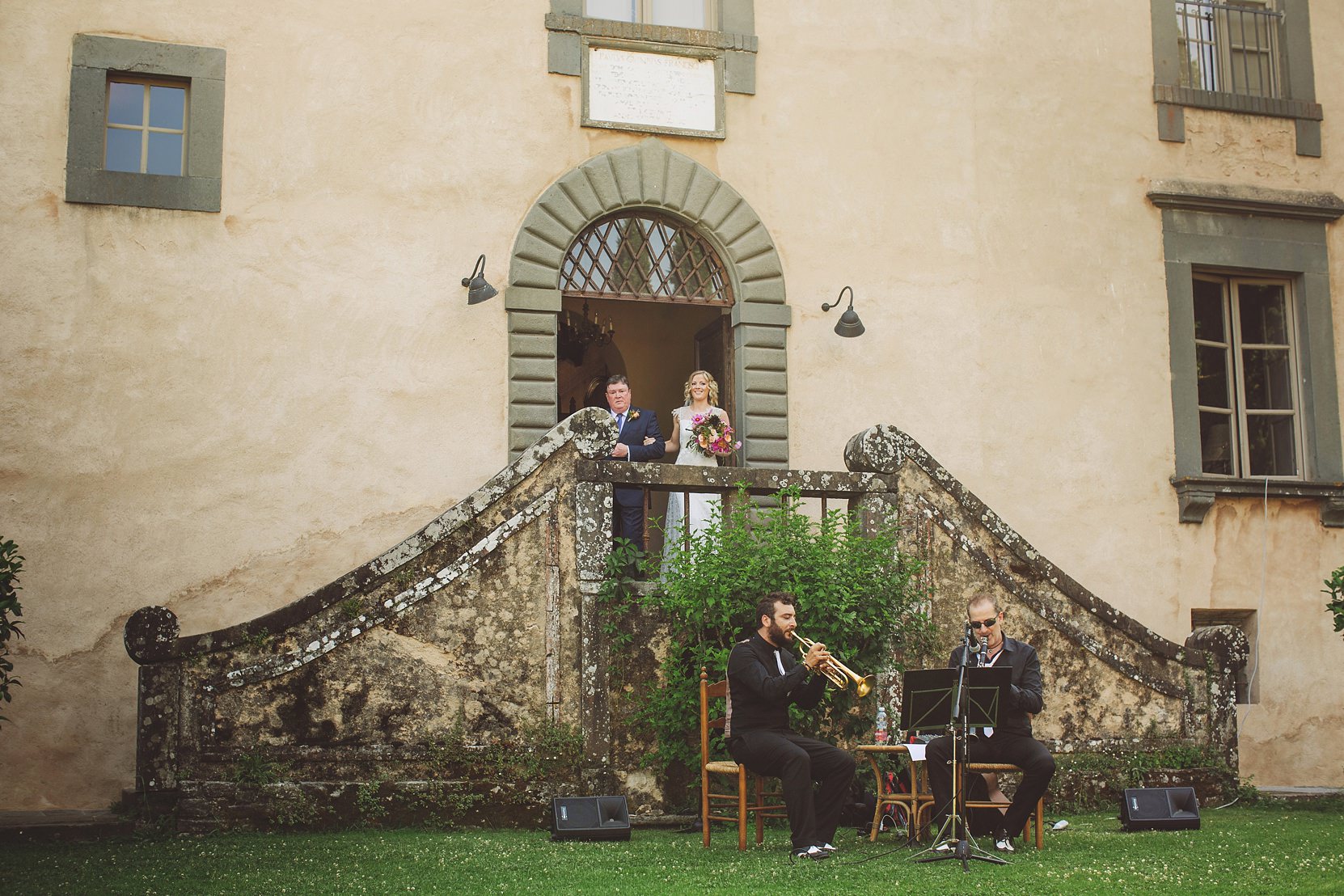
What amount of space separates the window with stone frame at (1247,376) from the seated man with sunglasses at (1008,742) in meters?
5.32

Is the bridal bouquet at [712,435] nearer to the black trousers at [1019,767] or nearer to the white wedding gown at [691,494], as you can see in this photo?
the white wedding gown at [691,494]

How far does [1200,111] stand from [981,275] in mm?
2669

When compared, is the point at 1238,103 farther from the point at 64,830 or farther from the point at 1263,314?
the point at 64,830

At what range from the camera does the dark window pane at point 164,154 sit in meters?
10.7

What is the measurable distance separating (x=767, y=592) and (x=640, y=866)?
6.66 feet

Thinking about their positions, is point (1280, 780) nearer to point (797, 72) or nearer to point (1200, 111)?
point (1200, 111)

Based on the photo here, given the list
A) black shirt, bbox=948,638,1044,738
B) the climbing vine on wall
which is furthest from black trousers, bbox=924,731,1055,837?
the climbing vine on wall

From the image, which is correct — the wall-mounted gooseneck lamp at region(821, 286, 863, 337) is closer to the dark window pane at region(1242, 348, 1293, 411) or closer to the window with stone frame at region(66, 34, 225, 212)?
the dark window pane at region(1242, 348, 1293, 411)

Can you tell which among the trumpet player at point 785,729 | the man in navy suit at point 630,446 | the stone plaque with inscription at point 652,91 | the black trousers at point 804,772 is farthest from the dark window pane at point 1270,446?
the black trousers at point 804,772

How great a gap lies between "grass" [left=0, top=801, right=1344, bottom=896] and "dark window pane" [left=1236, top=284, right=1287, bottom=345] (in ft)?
19.4

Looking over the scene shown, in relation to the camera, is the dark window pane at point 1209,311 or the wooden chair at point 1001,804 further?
the dark window pane at point 1209,311

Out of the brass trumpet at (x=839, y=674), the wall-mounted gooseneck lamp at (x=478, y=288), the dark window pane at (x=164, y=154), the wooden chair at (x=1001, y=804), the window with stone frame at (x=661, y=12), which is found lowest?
the wooden chair at (x=1001, y=804)

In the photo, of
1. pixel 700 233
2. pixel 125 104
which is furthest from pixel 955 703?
pixel 125 104

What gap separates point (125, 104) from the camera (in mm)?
10781
